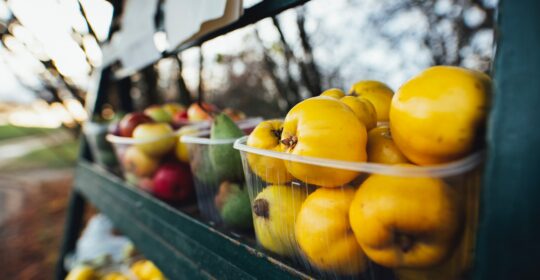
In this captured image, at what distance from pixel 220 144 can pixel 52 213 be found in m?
4.23

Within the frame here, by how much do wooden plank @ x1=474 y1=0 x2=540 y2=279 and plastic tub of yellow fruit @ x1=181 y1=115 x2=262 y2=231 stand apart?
19.4 inches

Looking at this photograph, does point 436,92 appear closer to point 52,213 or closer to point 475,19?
point 475,19

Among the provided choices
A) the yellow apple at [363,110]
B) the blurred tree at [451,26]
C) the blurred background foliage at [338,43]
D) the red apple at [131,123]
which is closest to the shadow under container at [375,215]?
the yellow apple at [363,110]

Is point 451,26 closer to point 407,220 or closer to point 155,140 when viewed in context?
point 155,140

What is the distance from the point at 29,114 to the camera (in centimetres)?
346

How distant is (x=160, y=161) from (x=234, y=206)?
0.46 metres

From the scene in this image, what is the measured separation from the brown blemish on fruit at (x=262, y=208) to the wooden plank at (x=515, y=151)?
332 mm

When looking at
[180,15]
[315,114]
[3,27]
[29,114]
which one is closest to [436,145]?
[315,114]

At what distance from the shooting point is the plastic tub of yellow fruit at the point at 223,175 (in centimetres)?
71

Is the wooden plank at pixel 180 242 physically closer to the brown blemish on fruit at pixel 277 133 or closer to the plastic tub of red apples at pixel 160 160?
the plastic tub of red apples at pixel 160 160

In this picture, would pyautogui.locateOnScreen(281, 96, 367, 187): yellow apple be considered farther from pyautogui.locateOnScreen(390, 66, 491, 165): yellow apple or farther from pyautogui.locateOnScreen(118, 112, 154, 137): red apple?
pyautogui.locateOnScreen(118, 112, 154, 137): red apple

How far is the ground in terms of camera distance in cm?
294

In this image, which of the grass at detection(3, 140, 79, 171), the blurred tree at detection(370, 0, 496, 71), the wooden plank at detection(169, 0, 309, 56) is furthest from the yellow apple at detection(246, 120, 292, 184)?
the grass at detection(3, 140, 79, 171)

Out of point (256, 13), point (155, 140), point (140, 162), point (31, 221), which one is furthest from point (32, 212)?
point (256, 13)
